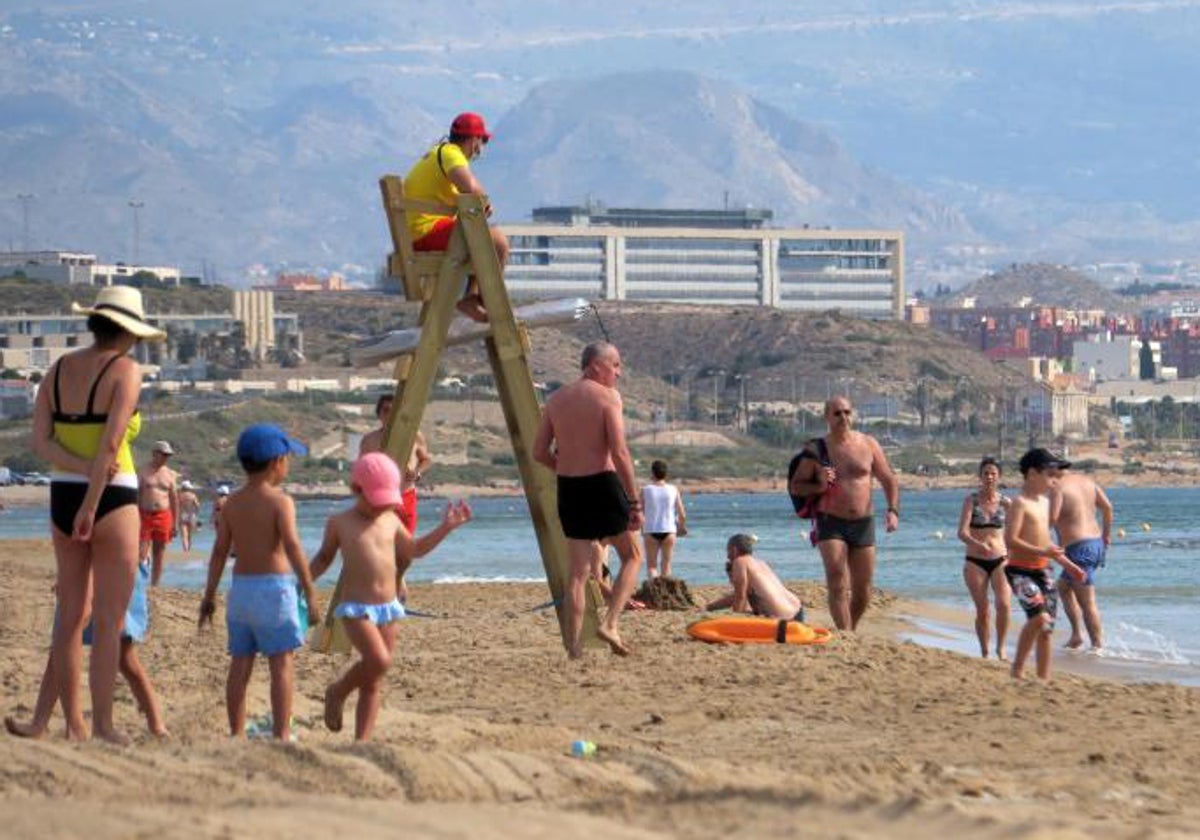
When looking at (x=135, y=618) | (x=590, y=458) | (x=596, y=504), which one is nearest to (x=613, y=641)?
(x=596, y=504)

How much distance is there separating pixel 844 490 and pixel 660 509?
21.0ft

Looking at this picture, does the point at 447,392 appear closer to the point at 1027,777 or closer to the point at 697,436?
the point at 697,436

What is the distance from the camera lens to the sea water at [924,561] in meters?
21.7

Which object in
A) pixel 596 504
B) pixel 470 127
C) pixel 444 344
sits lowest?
pixel 596 504

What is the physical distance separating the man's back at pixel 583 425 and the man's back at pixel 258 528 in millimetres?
3041

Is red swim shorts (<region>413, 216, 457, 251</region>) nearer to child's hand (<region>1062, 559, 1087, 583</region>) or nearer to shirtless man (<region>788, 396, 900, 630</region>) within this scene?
shirtless man (<region>788, 396, 900, 630</region>)

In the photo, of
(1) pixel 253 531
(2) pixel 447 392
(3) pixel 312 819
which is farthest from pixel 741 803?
(2) pixel 447 392

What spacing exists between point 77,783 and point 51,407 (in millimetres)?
1836

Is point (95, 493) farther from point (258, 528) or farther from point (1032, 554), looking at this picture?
point (1032, 554)

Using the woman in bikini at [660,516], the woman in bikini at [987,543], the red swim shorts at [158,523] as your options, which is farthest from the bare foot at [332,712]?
the woman in bikini at [660,516]

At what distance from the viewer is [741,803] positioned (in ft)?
25.7

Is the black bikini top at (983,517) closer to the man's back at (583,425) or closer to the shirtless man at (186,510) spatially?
the man's back at (583,425)

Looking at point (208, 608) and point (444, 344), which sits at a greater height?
point (444, 344)

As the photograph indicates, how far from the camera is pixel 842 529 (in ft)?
49.5
